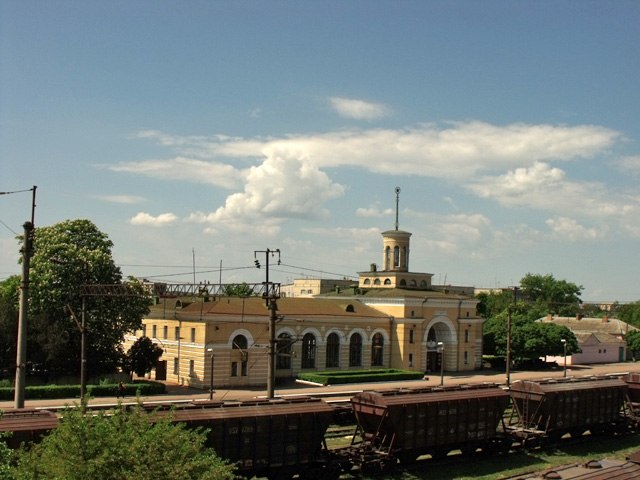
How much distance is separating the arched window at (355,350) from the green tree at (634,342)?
45053 mm

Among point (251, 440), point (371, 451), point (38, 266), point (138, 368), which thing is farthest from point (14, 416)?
point (138, 368)

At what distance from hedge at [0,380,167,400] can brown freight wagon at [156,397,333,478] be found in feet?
68.0

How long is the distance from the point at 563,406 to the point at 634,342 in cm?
6424

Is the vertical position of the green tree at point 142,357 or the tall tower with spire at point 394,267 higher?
the tall tower with spire at point 394,267

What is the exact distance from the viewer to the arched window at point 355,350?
62.0 meters

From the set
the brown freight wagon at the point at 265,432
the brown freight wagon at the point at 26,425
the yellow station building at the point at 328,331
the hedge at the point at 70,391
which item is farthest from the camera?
the yellow station building at the point at 328,331

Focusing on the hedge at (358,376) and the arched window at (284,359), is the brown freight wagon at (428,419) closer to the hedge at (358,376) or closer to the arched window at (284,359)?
the hedge at (358,376)

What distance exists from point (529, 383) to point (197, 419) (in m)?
17.3

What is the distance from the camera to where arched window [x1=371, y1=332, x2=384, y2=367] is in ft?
210

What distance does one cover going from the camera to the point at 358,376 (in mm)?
56656

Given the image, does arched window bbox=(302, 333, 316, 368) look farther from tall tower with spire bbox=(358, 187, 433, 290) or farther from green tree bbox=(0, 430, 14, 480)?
green tree bbox=(0, 430, 14, 480)

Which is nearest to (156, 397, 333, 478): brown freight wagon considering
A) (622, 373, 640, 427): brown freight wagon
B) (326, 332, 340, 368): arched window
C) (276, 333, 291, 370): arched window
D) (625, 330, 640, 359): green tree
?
(622, 373, 640, 427): brown freight wagon

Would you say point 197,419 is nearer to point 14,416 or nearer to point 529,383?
point 14,416

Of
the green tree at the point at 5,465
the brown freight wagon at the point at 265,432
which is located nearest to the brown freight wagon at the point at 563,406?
the brown freight wagon at the point at 265,432
